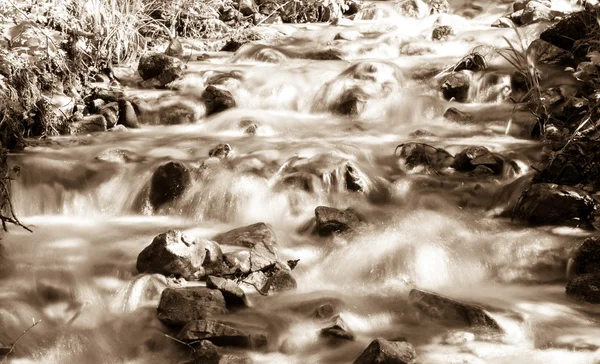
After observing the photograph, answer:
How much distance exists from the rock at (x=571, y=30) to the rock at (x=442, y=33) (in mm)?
1621

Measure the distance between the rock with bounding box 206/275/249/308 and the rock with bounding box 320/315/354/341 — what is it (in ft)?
1.59

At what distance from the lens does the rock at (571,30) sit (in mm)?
6184

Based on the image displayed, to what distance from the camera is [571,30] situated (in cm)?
645

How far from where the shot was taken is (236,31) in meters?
8.71

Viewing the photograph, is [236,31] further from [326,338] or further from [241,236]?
[326,338]

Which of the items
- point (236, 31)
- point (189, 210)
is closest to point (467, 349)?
point (189, 210)

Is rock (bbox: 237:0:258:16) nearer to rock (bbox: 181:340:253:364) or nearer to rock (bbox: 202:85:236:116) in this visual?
rock (bbox: 202:85:236:116)

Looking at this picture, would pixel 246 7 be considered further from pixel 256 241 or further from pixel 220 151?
pixel 256 241

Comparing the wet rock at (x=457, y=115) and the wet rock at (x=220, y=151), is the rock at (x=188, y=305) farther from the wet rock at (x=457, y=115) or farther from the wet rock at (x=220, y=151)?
the wet rock at (x=457, y=115)

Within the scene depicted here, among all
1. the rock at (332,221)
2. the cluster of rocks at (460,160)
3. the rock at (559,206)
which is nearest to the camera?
the rock at (559,206)

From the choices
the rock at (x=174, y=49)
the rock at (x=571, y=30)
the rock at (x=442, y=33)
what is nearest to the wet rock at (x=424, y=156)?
the rock at (x=571, y=30)

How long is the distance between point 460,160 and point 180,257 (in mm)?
2390

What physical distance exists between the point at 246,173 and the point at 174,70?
239cm

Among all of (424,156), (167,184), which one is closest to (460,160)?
(424,156)
